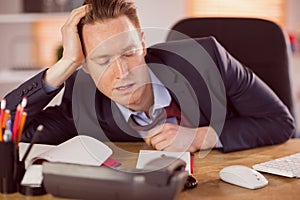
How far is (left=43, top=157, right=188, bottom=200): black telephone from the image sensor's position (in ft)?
3.22

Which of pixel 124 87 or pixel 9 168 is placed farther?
pixel 124 87

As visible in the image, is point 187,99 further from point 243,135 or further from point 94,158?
point 94,158

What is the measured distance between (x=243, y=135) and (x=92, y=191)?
0.69 metres

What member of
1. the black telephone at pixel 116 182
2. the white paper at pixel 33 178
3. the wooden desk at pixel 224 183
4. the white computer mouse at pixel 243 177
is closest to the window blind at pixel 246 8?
the wooden desk at pixel 224 183

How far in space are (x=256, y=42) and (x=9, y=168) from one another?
3.68 feet

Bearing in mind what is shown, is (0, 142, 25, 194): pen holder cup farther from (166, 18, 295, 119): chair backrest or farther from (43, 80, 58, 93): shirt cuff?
(166, 18, 295, 119): chair backrest

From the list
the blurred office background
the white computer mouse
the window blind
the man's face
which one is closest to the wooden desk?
the white computer mouse

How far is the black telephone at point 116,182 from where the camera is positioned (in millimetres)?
980

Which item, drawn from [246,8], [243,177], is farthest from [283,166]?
[246,8]

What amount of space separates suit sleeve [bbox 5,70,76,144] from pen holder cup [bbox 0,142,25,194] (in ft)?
1.14

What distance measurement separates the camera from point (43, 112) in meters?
1.70

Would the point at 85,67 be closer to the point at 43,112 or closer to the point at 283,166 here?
the point at 43,112

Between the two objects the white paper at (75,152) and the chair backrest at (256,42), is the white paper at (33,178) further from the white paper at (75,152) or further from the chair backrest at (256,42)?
the chair backrest at (256,42)

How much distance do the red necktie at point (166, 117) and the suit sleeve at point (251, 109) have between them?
12 cm
